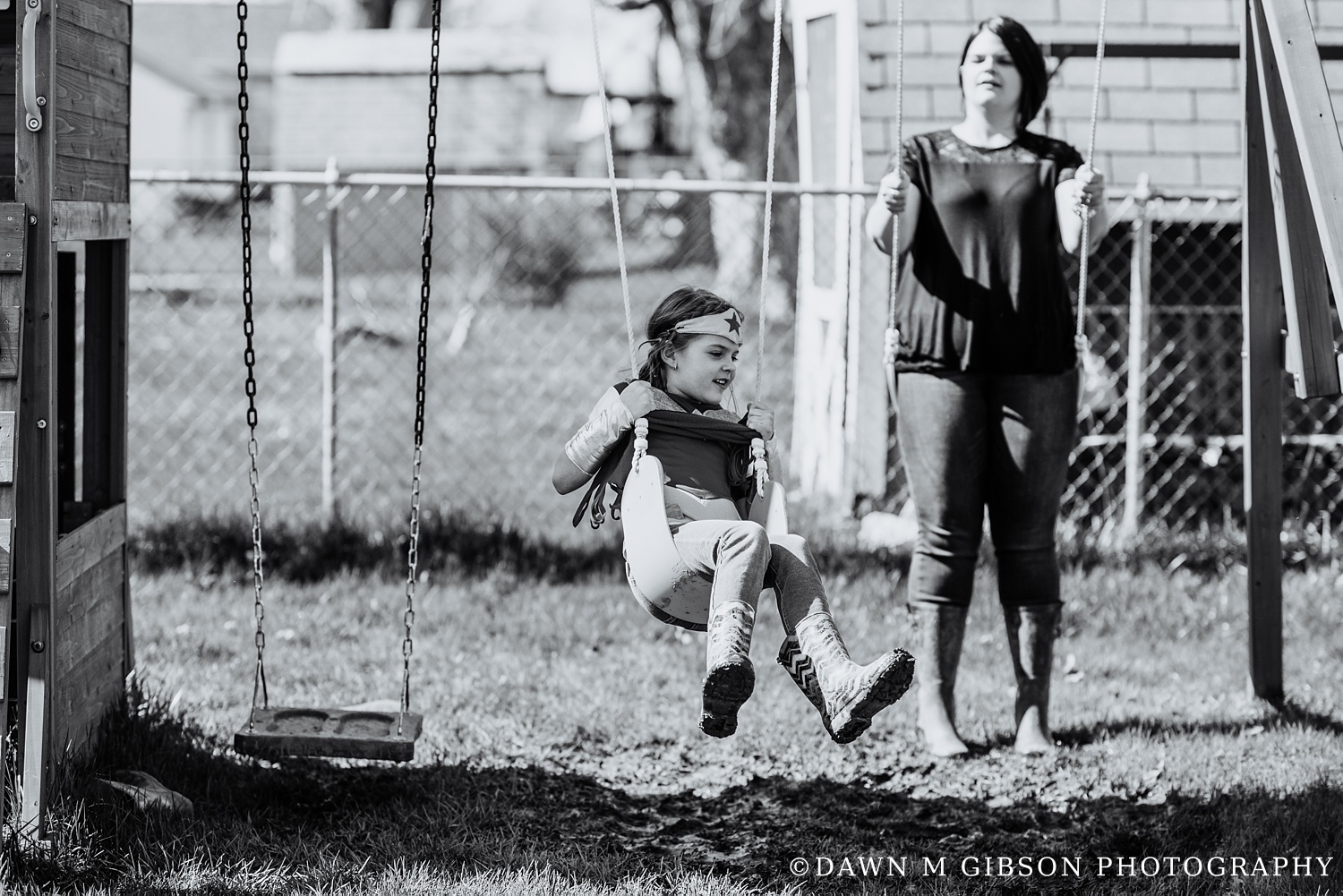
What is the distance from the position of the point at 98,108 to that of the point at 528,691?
7.85ft

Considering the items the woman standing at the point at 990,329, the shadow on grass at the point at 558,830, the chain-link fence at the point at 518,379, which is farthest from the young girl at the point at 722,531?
the chain-link fence at the point at 518,379

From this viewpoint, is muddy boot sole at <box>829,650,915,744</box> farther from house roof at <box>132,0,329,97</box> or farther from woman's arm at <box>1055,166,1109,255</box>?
house roof at <box>132,0,329,97</box>

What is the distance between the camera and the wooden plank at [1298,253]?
4.46 meters

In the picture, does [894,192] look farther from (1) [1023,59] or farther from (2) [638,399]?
(2) [638,399]

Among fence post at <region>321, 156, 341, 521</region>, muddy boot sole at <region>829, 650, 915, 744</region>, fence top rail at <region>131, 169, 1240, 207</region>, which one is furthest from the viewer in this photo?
fence post at <region>321, 156, 341, 521</region>

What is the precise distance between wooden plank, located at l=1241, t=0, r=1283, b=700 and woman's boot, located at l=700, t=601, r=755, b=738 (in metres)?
2.45

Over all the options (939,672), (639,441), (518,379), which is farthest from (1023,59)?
(518,379)

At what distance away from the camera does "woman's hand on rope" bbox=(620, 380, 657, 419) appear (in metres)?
3.68

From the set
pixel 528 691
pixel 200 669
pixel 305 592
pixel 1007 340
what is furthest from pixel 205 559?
pixel 1007 340

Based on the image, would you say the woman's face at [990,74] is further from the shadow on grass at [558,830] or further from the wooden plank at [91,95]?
the wooden plank at [91,95]

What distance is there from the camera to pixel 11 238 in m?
3.63

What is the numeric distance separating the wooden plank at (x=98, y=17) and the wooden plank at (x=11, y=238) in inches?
20.1

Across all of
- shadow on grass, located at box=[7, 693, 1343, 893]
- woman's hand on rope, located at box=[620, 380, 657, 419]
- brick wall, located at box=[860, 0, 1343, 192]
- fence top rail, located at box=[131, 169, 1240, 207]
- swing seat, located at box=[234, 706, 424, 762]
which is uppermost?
brick wall, located at box=[860, 0, 1343, 192]

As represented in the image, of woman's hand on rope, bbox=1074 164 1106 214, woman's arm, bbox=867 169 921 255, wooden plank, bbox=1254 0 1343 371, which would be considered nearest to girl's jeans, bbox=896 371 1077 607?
woman's arm, bbox=867 169 921 255
